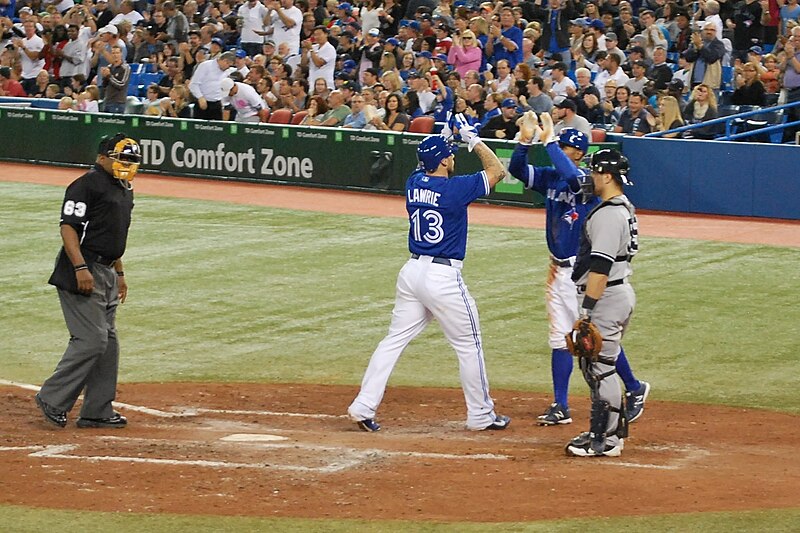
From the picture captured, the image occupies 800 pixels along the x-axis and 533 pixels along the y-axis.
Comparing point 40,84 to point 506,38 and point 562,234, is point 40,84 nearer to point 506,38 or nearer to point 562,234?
point 506,38

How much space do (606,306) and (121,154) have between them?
10.5 ft

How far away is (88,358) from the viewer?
8.55m

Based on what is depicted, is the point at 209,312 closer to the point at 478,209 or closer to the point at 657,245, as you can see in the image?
the point at 657,245

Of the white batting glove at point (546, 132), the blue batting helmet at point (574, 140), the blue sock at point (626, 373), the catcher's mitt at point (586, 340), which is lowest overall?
the blue sock at point (626, 373)

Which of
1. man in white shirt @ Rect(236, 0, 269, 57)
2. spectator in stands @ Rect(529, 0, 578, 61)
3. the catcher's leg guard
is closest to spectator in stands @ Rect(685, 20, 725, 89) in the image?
spectator in stands @ Rect(529, 0, 578, 61)

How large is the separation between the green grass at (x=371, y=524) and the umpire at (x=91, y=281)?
7.06ft

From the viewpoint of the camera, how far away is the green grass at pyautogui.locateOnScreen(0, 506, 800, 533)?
6.25 metres

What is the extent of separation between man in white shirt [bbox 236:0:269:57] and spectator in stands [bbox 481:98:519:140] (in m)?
7.47

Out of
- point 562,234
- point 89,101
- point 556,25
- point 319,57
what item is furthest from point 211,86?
point 562,234

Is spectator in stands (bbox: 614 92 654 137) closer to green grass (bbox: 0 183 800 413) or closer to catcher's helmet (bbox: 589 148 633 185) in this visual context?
green grass (bbox: 0 183 800 413)

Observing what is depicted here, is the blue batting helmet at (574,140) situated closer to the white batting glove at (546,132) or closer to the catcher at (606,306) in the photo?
the white batting glove at (546,132)

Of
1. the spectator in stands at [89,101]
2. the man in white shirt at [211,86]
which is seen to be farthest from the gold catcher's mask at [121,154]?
the spectator in stands at [89,101]

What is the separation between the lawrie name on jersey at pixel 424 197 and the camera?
27.4 feet

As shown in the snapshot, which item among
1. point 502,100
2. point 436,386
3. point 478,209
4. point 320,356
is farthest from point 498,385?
point 502,100
